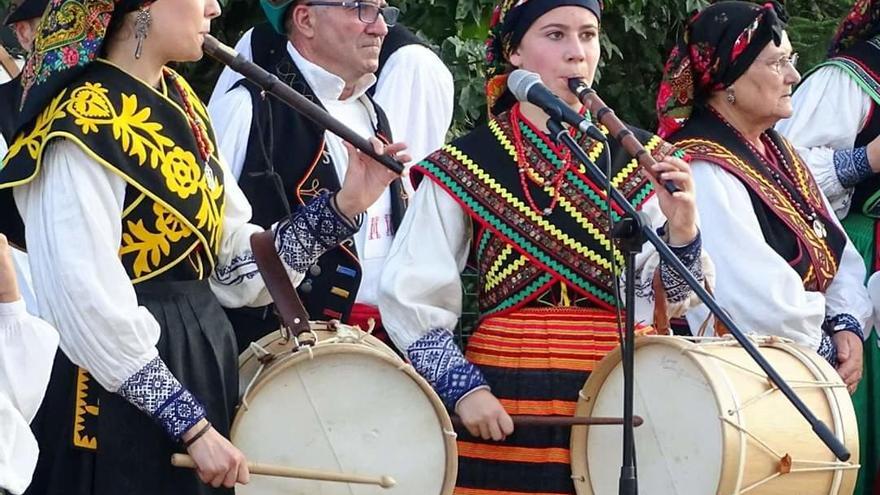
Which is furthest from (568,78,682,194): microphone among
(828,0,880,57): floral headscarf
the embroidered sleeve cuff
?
(828,0,880,57): floral headscarf

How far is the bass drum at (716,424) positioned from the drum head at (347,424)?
18.1 inches

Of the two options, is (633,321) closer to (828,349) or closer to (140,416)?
(140,416)

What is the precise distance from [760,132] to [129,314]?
7.72 ft

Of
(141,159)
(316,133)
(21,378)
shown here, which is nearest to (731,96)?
(316,133)

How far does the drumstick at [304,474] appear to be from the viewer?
383 centimetres

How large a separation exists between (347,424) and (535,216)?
77 centimetres

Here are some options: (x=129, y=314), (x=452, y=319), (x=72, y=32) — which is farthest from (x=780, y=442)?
(x=72, y=32)

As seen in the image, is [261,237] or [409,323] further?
[409,323]

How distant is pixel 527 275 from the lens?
177 inches

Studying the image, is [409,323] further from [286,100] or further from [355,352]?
[286,100]

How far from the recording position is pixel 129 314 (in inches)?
148

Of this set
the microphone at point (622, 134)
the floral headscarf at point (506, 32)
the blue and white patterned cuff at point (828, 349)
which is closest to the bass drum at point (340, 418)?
the microphone at point (622, 134)

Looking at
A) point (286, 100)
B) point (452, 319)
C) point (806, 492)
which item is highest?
point (286, 100)

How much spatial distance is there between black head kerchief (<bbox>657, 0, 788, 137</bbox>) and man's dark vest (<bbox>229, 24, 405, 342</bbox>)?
1077 millimetres
